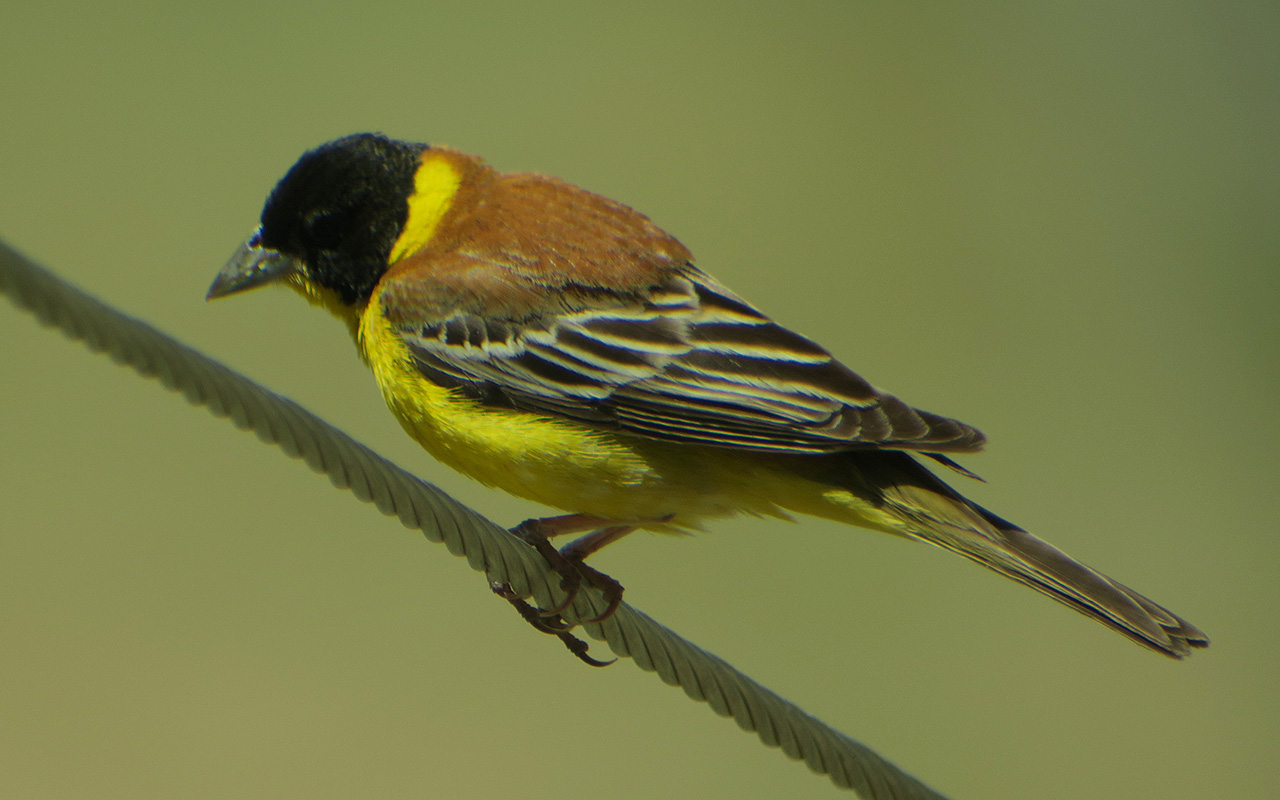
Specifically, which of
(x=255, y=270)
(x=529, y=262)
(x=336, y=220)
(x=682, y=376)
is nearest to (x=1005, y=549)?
(x=682, y=376)

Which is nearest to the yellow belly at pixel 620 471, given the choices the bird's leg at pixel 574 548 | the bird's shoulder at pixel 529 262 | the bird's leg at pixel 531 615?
the bird's leg at pixel 574 548

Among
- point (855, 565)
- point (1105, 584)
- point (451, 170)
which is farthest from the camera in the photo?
point (855, 565)

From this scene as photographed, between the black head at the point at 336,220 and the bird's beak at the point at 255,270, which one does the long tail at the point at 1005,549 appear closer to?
the black head at the point at 336,220

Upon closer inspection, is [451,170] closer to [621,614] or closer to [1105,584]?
[621,614]

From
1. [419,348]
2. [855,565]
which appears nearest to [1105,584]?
[419,348]

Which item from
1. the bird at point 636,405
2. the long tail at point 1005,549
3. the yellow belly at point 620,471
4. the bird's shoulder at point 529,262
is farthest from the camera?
the bird's shoulder at point 529,262

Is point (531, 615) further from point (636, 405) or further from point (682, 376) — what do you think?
point (682, 376)

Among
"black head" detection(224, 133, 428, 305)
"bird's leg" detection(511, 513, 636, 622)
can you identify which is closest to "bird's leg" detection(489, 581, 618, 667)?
"bird's leg" detection(511, 513, 636, 622)

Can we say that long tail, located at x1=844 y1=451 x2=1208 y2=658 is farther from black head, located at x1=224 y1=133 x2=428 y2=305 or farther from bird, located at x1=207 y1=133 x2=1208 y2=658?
black head, located at x1=224 y1=133 x2=428 y2=305
